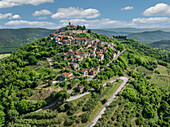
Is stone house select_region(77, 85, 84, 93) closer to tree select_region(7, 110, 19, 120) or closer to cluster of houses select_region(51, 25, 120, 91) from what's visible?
cluster of houses select_region(51, 25, 120, 91)

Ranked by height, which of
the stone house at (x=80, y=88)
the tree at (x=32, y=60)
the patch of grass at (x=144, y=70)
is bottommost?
the patch of grass at (x=144, y=70)

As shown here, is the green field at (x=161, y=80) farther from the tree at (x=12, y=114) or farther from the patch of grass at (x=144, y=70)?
the tree at (x=12, y=114)

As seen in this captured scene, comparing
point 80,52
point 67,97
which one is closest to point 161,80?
point 80,52

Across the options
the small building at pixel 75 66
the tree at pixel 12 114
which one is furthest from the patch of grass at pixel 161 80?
the tree at pixel 12 114

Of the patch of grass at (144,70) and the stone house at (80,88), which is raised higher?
the stone house at (80,88)

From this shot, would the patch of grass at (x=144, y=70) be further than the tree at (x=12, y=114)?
Yes

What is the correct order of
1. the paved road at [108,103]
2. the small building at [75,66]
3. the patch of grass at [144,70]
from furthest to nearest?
the patch of grass at [144,70] → the small building at [75,66] → the paved road at [108,103]

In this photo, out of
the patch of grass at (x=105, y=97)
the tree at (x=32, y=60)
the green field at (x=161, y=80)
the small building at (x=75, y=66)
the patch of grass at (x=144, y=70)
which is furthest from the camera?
the patch of grass at (x=144, y=70)

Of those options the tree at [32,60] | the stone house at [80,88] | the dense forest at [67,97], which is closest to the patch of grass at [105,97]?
the dense forest at [67,97]

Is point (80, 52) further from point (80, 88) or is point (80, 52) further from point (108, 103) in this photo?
point (108, 103)

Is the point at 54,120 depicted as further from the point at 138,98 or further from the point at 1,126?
the point at 138,98

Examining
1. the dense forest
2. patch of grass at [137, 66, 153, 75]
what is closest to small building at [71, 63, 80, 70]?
the dense forest
